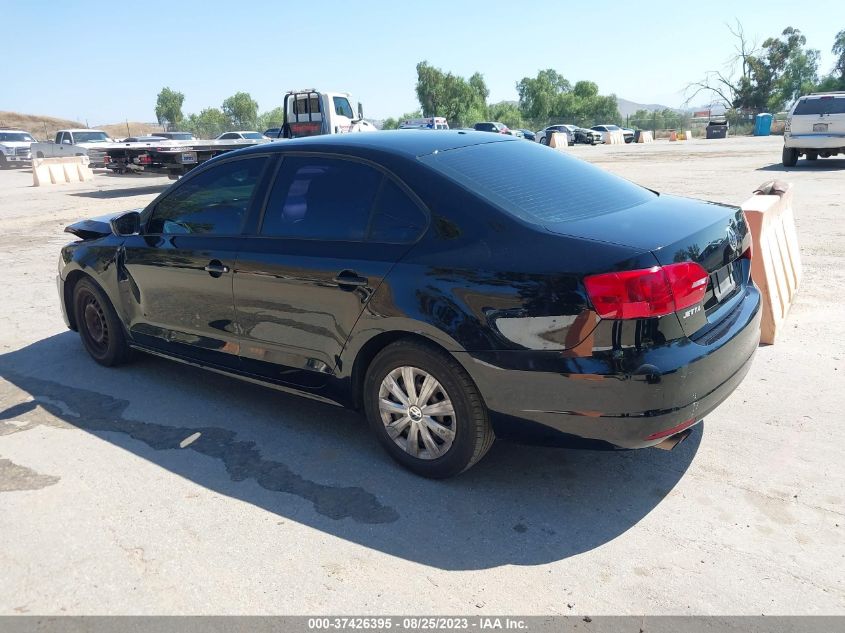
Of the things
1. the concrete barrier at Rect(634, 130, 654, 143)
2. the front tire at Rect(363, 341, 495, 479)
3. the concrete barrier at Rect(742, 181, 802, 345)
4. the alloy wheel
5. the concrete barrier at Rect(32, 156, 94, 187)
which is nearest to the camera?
the front tire at Rect(363, 341, 495, 479)

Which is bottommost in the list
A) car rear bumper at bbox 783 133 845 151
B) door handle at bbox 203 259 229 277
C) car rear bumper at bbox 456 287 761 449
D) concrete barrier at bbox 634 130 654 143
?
concrete barrier at bbox 634 130 654 143

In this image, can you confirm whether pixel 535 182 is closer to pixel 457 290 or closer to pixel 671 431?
pixel 457 290

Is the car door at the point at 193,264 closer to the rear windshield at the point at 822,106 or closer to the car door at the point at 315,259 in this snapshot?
the car door at the point at 315,259

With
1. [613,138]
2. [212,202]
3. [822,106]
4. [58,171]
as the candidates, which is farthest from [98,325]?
[613,138]

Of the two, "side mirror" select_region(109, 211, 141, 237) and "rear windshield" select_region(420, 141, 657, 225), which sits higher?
"rear windshield" select_region(420, 141, 657, 225)

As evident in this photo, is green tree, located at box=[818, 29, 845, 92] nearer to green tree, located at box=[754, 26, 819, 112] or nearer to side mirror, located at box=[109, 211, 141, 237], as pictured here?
green tree, located at box=[754, 26, 819, 112]

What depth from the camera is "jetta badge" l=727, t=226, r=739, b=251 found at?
11.5ft

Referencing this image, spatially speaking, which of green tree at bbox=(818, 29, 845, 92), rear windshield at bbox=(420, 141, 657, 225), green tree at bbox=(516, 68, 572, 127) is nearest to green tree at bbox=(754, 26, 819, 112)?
green tree at bbox=(818, 29, 845, 92)

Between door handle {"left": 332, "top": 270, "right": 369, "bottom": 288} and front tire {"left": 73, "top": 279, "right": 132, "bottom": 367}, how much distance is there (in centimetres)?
248

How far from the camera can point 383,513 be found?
11.0 feet

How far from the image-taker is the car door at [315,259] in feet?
11.7

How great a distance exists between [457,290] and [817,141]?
18.5 meters

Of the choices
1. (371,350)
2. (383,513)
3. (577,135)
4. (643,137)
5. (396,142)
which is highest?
(396,142)

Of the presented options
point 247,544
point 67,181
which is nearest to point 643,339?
point 247,544
